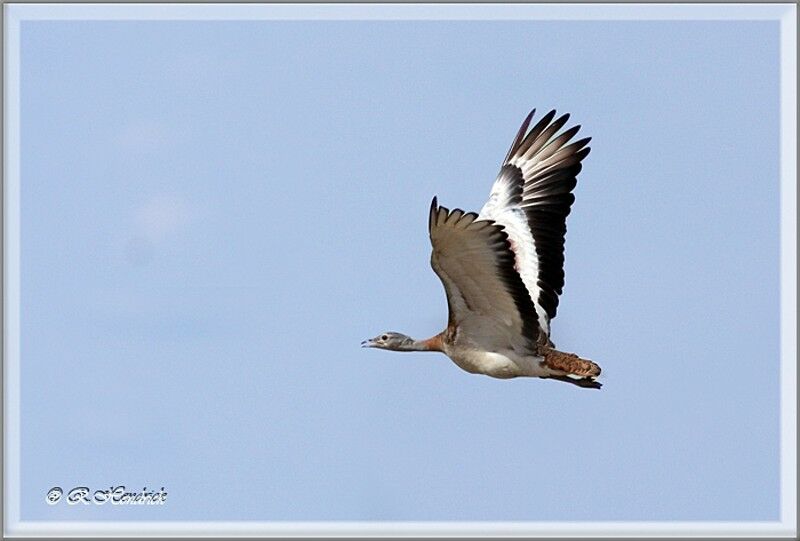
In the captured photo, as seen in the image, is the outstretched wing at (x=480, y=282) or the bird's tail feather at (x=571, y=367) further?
the bird's tail feather at (x=571, y=367)

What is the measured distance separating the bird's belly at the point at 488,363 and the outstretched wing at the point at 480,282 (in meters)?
0.12

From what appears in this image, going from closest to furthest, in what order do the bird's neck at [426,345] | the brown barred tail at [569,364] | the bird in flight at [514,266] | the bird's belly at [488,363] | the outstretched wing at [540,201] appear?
the bird in flight at [514,266] < the brown barred tail at [569,364] < the bird's belly at [488,363] < the bird's neck at [426,345] < the outstretched wing at [540,201]

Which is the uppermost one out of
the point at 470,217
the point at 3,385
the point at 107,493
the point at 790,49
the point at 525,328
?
the point at 790,49

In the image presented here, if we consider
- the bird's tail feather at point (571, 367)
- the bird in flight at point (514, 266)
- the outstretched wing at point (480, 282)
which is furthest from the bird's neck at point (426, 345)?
the bird's tail feather at point (571, 367)

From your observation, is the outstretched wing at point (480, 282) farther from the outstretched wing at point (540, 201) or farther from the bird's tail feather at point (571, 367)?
the outstretched wing at point (540, 201)

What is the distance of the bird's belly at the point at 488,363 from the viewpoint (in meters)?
19.8

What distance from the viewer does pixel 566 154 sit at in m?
21.8

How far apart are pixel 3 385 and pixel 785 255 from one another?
440 inches

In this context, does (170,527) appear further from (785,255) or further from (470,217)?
(785,255)

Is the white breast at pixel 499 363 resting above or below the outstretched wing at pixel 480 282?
below

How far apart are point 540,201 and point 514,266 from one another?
273 centimetres

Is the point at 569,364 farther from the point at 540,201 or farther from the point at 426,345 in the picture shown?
the point at 540,201

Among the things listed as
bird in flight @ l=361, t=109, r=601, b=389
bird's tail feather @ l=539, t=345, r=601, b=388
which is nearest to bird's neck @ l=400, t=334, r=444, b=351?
bird in flight @ l=361, t=109, r=601, b=389

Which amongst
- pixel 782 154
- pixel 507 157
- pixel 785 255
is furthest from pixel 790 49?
pixel 507 157
